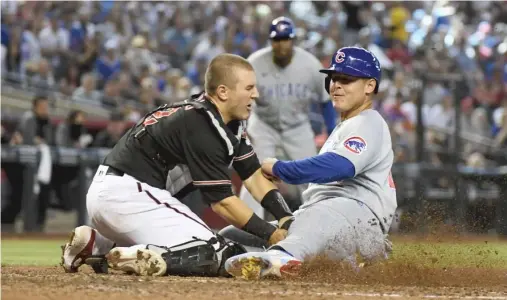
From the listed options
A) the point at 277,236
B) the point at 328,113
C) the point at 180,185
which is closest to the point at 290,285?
the point at 277,236

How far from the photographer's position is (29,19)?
17.5m

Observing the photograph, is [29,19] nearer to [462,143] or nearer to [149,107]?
[149,107]

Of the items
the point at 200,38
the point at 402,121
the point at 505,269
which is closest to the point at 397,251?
the point at 505,269

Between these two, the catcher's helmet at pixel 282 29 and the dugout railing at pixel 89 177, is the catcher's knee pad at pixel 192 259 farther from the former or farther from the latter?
the dugout railing at pixel 89 177

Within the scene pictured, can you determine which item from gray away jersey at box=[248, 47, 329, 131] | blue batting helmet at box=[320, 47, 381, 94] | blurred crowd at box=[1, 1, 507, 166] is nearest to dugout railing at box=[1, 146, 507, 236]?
blurred crowd at box=[1, 1, 507, 166]

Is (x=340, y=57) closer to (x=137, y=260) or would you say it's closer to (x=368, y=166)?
(x=368, y=166)

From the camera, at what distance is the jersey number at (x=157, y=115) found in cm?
647

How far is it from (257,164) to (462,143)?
35.3ft

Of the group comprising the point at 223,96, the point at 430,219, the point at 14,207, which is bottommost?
the point at 14,207

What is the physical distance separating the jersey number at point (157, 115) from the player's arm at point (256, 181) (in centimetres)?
56

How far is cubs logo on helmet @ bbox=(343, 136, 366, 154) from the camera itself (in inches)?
243

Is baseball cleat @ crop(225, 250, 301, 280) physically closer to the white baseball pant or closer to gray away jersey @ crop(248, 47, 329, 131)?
the white baseball pant

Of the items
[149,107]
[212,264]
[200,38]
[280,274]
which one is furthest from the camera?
[200,38]

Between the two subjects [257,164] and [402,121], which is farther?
[402,121]
